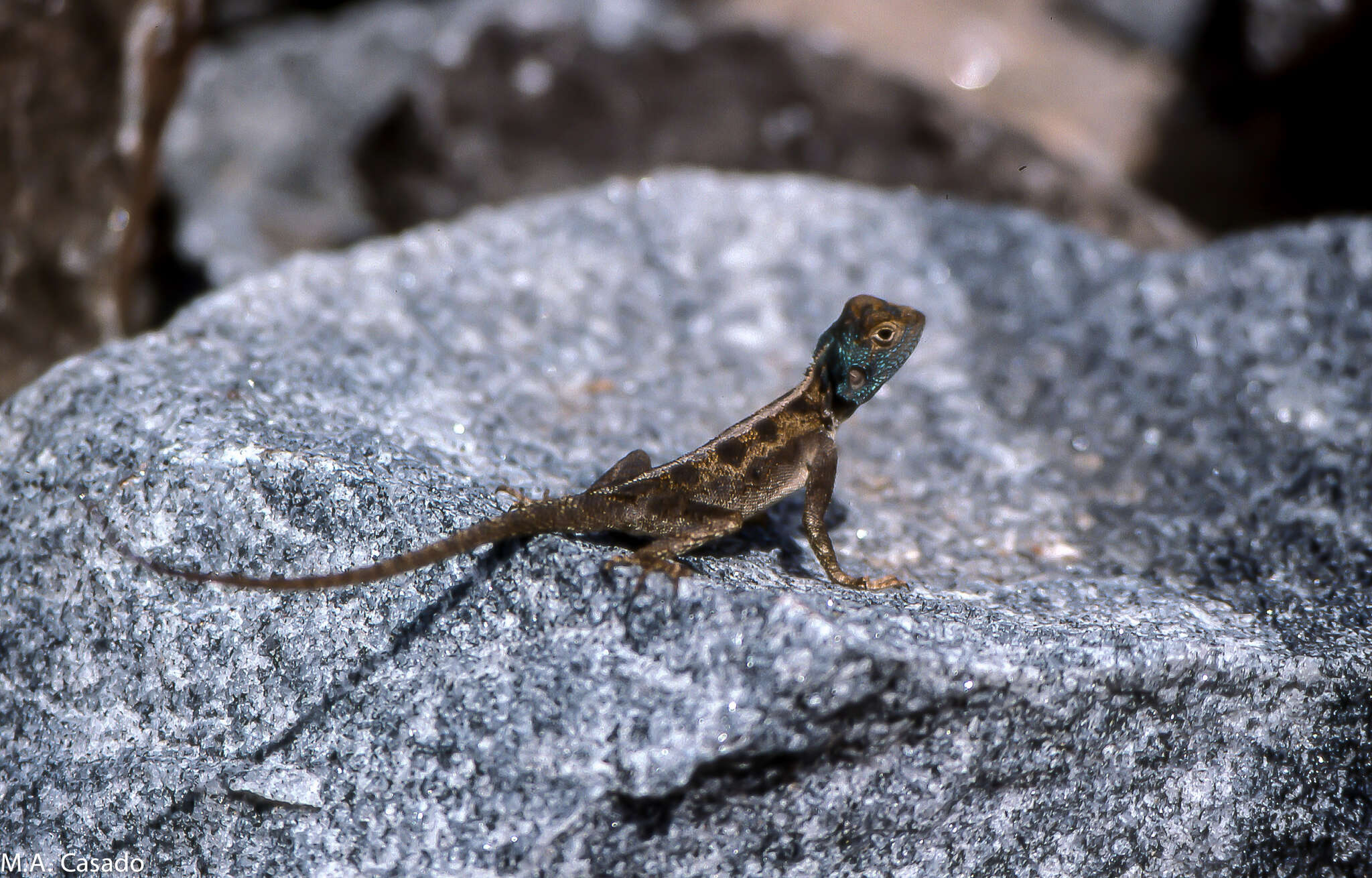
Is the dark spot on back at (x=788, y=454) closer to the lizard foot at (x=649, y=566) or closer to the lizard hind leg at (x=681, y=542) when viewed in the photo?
the lizard hind leg at (x=681, y=542)

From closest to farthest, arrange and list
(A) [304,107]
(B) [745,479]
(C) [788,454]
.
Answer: (B) [745,479], (C) [788,454], (A) [304,107]

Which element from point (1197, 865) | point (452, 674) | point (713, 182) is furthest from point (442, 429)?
point (1197, 865)

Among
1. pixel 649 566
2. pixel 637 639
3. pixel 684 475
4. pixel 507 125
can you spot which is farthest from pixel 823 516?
pixel 507 125

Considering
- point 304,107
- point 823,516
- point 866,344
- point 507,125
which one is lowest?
point 304,107

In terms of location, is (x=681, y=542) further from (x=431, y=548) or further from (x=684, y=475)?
(x=431, y=548)

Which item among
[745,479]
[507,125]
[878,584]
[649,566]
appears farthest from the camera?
[507,125]

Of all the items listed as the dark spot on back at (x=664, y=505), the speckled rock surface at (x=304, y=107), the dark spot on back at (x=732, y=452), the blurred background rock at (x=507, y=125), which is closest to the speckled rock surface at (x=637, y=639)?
the dark spot on back at (x=664, y=505)

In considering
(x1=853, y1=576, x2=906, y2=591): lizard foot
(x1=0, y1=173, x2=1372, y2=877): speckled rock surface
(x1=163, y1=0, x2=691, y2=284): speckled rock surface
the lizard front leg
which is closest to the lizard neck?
the lizard front leg
